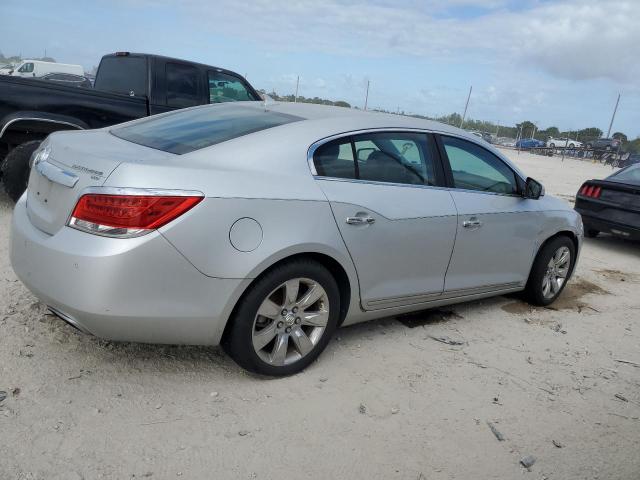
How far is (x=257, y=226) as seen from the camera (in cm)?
300

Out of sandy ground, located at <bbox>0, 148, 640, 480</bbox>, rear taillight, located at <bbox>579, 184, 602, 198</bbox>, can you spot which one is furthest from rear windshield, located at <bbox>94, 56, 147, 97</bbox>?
rear taillight, located at <bbox>579, 184, 602, 198</bbox>

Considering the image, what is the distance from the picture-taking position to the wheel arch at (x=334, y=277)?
307 cm

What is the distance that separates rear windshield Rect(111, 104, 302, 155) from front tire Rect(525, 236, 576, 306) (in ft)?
8.66

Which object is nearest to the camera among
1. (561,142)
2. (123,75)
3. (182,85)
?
(182,85)

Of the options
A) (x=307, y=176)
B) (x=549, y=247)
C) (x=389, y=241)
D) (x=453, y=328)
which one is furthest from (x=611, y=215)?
(x=307, y=176)

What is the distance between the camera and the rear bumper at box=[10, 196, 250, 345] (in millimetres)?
2701

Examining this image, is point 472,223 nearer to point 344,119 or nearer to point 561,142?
point 344,119

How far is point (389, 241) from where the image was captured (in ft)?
11.9

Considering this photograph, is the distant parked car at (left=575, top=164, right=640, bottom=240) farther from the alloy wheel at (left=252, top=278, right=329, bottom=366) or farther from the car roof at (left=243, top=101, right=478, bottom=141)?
the alloy wheel at (left=252, top=278, right=329, bottom=366)

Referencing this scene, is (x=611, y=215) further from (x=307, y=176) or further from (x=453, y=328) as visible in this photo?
(x=307, y=176)

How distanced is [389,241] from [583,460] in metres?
1.57

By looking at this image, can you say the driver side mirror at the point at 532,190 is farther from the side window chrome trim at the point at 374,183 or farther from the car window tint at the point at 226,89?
the car window tint at the point at 226,89

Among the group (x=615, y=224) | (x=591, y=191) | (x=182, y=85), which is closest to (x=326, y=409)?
(x=182, y=85)

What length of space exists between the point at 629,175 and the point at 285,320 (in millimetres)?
7185
